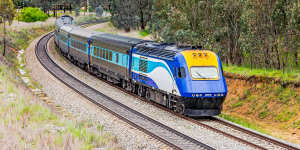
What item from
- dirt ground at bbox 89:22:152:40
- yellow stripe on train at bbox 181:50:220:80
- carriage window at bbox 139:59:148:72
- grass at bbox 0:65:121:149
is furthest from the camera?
dirt ground at bbox 89:22:152:40

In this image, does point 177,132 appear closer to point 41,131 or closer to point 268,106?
point 41,131

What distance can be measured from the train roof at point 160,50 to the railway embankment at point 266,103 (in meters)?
4.83

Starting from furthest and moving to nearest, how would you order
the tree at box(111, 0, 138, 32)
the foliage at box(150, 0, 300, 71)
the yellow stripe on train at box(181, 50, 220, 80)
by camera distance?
the tree at box(111, 0, 138, 32), the foliage at box(150, 0, 300, 71), the yellow stripe on train at box(181, 50, 220, 80)

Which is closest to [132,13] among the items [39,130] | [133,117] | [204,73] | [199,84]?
[133,117]

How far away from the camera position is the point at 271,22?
30.1m

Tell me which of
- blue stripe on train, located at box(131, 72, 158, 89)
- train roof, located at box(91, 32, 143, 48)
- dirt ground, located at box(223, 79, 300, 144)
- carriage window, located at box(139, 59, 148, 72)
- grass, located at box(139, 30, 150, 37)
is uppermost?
train roof, located at box(91, 32, 143, 48)

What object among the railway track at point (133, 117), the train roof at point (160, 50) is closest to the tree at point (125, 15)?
the railway track at point (133, 117)

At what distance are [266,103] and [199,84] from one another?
20.9 ft

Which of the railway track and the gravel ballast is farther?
the gravel ballast

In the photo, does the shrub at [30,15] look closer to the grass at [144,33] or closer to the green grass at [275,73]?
the grass at [144,33]

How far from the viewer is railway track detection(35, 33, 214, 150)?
15602mm

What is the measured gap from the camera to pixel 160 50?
2197cm

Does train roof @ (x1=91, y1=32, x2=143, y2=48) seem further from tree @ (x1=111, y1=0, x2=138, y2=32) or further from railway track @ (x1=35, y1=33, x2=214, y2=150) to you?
tree @ (x1=111, y1=0, x2=138, y2=32)

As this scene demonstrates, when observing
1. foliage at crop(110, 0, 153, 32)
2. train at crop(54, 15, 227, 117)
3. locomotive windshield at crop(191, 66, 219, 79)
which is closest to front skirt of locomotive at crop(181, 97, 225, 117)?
train at crop(54, 15, 227, 117)
